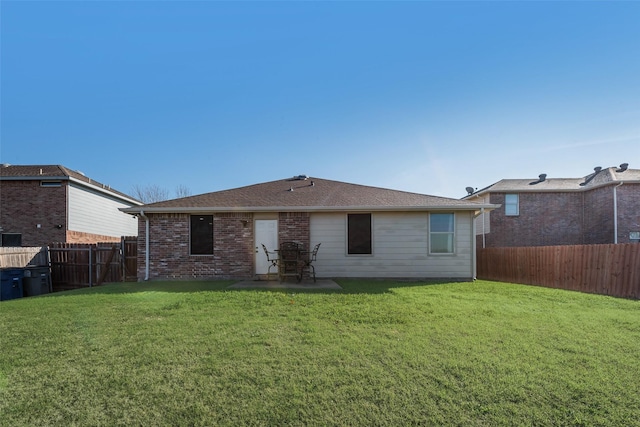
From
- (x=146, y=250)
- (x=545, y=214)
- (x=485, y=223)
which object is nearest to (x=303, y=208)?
(x=146, y=250)

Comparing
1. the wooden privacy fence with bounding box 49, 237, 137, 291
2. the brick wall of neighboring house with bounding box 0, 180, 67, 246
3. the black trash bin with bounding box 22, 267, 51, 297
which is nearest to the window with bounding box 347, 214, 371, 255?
the wooden privacy fence with bounding box 49, 237, 137, 291

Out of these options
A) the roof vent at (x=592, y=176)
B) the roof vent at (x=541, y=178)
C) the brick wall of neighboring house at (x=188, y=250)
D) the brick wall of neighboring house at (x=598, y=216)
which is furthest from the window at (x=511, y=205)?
the brick wall of neighboring house at (x=188, y=250)

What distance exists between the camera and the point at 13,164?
16.7 metres

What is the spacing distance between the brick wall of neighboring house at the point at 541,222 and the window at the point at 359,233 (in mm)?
11191

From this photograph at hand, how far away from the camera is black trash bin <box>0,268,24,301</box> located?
9.52 metres

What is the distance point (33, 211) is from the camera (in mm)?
14555

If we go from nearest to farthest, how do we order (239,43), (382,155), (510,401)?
1. (510,401)
2. (239,43)
3. (382,155)

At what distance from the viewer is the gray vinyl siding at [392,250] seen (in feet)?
→ 33.5

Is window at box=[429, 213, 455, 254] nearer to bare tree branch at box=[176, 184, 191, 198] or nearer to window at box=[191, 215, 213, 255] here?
window at box=[191, 215, 213, 255]

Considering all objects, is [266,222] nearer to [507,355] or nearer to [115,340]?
[115,340]

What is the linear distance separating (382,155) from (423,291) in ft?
22.3

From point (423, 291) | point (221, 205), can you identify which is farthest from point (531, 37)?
point (221, 205)

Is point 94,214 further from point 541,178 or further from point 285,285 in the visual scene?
point 541,178

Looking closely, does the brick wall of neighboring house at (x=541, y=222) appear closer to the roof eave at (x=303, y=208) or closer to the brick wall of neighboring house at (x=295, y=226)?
the roof eave at (x=303, y=208)
